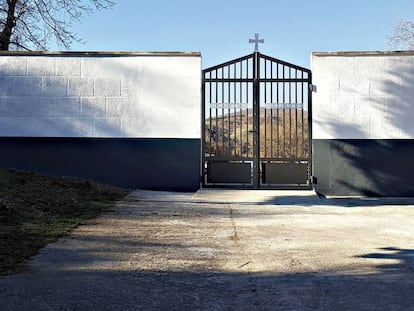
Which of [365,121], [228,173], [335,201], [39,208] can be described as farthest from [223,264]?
[365,121]

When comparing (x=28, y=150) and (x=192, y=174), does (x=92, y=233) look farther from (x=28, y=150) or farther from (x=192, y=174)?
(x=28, y=150)

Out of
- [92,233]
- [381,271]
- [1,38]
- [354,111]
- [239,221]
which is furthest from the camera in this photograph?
[1,38]

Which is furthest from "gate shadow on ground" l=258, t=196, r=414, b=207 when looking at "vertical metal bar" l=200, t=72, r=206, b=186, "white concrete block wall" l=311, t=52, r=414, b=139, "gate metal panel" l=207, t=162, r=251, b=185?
"vertical metal bar" l=200, t=72, r=206, b=186

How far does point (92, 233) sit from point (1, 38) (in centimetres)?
1260

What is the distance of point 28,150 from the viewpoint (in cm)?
1318

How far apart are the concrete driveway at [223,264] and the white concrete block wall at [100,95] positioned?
12.4 feet

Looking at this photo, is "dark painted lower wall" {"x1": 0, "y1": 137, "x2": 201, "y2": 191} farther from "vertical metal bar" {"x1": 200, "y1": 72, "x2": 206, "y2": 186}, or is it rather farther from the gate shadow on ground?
the gate shadow on ground

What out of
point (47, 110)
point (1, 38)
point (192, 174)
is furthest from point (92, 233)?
point (1, 38)

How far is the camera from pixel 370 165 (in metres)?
12.8

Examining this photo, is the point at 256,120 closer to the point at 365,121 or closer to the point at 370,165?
the point at 365,121

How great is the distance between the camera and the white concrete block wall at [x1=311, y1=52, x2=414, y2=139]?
41.9 feet

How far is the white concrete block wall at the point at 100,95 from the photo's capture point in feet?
42.7

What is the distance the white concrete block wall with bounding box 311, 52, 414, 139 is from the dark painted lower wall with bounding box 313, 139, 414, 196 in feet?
0.71

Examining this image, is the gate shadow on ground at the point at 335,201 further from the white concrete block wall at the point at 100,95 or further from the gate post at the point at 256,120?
the white concrete block wall at the point at 100,95
